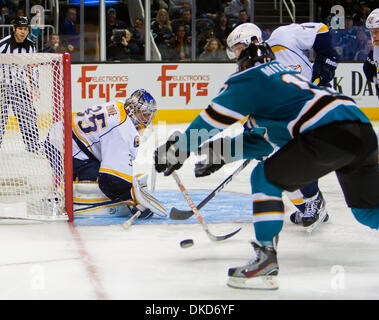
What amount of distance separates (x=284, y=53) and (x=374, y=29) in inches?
33.8

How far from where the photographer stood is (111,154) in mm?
3908

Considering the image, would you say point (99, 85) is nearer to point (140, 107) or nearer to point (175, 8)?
point (175, 8)

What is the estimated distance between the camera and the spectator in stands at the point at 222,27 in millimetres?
9422

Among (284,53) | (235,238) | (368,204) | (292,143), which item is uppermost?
(284,53)

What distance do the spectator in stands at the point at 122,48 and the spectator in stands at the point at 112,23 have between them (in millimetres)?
43

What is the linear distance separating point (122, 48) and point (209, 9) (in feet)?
4.37

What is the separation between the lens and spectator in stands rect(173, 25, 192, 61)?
8.99 meters

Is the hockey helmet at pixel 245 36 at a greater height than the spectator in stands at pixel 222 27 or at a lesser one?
lesser

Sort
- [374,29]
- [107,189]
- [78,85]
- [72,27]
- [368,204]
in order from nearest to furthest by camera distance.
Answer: [368,204] → [107,189] → [374,29] → [78,85] → [72,27]

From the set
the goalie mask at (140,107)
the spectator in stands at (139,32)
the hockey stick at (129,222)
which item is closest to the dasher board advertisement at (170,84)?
the spectator in stands at (139,32)

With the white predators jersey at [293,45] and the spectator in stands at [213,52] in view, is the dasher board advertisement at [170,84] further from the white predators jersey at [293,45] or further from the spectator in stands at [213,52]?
the white predators jersey at [293,45]

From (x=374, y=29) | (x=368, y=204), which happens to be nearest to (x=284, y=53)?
(x=374, y=29)
